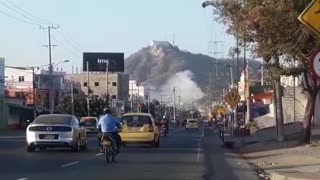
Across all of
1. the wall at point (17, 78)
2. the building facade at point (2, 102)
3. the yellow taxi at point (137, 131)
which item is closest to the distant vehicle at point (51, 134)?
the yellow taxi at point (137, 131)

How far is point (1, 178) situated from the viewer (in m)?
19.0

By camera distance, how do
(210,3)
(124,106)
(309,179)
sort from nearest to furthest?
(309,179) → (210,3) → (124,106)

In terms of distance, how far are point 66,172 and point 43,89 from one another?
106913 mm

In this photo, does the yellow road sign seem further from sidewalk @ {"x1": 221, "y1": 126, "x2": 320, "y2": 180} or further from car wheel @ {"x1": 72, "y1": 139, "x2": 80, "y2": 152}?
car wheel @ {"x1": 72, "y1": 139, "x2": 80, "y2": 152}

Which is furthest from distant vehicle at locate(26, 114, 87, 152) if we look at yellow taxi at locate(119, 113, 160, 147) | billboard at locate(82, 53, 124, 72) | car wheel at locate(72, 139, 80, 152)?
billboard at locate(82, 53, 124, 72)

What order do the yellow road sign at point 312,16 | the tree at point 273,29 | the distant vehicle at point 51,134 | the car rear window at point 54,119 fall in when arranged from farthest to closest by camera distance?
1. the car rear window at point 54,119
2. the distant vehicle at point 51,134
3. the tree at point 273,29
4. the yellow road sign at point 312,16

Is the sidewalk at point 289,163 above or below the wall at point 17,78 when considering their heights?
below

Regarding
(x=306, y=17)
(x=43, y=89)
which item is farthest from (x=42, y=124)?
(x=43, y=89)

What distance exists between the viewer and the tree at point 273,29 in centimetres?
2848

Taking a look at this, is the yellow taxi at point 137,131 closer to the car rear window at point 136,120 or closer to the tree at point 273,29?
the car rear window at point 136,120

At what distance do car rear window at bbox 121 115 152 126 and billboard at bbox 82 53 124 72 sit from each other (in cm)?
10533

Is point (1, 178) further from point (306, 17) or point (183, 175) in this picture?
point (306, 17)

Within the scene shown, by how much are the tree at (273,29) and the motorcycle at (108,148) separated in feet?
24.1

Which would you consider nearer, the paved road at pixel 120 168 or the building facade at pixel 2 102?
the paved road at pixel 120 168
